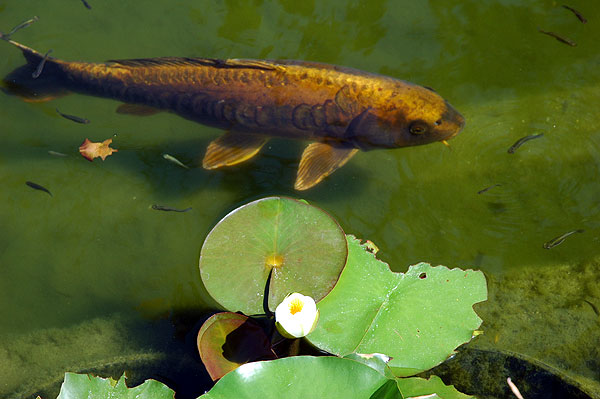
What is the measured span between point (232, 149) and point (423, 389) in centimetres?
189

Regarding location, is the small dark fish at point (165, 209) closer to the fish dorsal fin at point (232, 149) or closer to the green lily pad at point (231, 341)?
the fish dorsal fin at point (232, 149)

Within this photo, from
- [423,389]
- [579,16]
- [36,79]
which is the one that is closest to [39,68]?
[36,79]

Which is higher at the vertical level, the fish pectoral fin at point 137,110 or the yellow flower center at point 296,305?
the yellow flower center at point 296,305

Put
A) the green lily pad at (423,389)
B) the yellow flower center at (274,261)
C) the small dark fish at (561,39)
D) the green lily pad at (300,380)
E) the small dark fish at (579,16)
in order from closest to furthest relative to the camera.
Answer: the green lily pad at (300,380) < the green lily pad at (423,389) < the yellow flower center at (274,261) < the small dark fish at (561,39) < the small dark fish at (579,16)

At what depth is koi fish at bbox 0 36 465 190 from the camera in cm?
306

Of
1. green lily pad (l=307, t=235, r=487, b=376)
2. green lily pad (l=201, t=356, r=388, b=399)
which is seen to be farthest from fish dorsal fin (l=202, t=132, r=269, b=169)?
green lily pad (l=201, t=356, r=388, b=399)

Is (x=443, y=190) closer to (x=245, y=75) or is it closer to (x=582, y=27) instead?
(x=245, y=75)

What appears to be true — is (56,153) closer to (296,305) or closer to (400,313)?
(296,305)

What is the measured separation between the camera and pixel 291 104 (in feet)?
9.98

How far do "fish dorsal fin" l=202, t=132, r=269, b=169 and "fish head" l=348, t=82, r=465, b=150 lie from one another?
63 centimetres

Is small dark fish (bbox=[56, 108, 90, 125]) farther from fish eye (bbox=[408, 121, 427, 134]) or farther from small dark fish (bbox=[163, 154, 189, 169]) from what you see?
fish eye (bbox=[408, 121, 427, 134])

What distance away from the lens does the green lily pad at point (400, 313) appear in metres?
2.17

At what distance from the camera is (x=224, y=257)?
2.30 meters

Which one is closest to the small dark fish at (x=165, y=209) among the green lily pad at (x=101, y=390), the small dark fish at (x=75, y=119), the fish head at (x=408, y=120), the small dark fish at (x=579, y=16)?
the small dark fish at (x=75, y=119)
